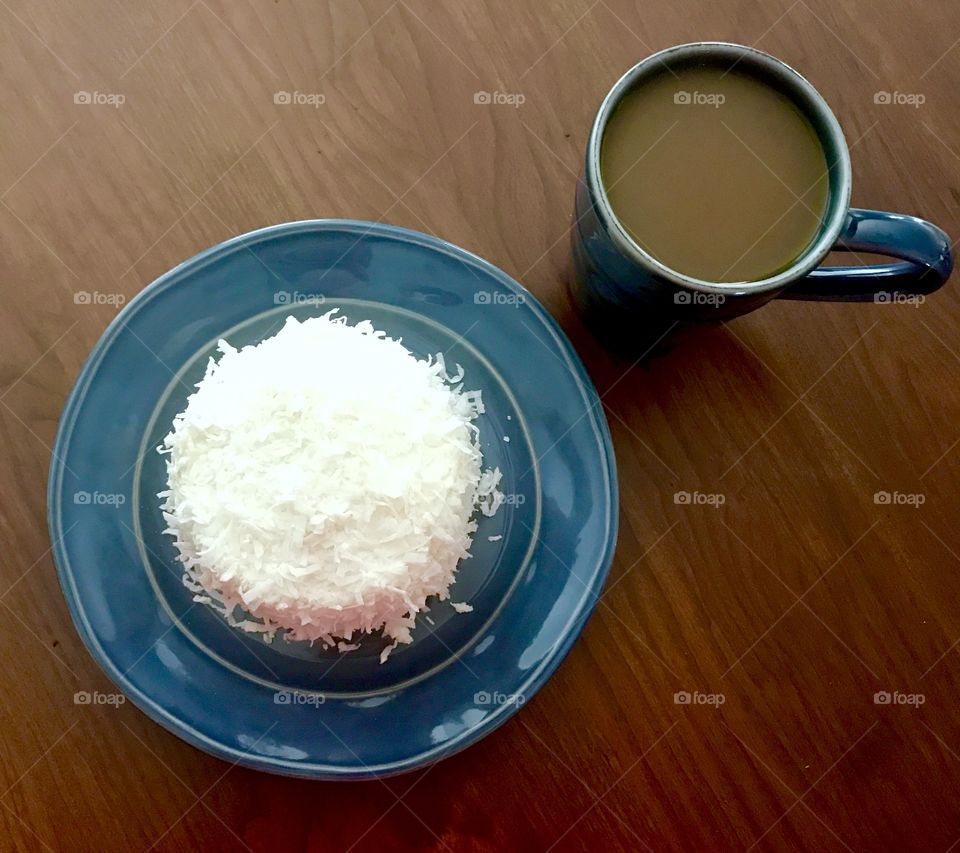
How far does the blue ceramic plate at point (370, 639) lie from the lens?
28.5 inches

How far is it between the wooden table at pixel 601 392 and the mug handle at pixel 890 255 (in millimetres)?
196

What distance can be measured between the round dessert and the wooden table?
0.62 ft

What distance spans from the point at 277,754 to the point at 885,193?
2.74 ft

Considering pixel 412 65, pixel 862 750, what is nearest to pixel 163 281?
pixel 412 65

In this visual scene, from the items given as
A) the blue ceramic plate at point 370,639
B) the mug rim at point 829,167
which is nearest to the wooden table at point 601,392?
the blue ceramic plate at point 370,639

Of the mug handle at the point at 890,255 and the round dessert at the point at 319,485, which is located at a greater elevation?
the mug handle at the point at 890,255

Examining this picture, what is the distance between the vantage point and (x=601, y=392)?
842 mm

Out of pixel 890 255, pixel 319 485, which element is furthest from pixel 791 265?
pixel 319 485

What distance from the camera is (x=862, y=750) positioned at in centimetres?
85

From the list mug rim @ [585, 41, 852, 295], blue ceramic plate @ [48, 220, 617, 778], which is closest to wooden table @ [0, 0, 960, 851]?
blue ceramic plate @ [48, 220, 617, 778]

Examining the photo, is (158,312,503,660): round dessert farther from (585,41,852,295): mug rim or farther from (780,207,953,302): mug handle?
(780,207,953,302): mug handle

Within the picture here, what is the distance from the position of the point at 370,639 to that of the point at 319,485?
0.62 ft

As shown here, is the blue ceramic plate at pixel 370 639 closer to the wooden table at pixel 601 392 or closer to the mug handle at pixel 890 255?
the wooden table at pixel 601 392

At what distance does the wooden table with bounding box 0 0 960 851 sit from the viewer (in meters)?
0.83
